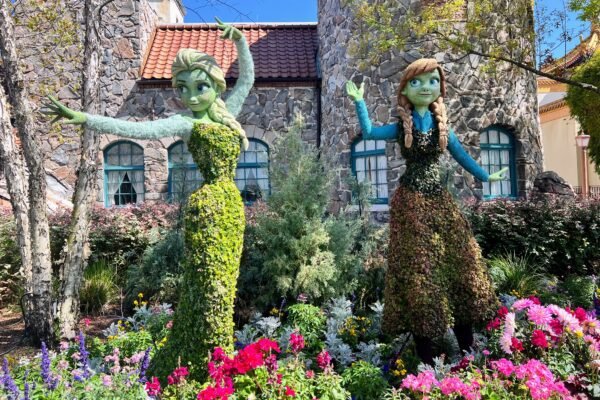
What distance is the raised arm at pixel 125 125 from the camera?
2.84m

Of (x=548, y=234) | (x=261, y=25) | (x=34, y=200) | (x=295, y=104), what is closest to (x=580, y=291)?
(x=548, y=234)

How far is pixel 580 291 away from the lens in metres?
5.66

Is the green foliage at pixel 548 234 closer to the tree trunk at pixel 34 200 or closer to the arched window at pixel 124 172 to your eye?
the tree trunk at pixel 34 200

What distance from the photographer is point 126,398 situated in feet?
8.58

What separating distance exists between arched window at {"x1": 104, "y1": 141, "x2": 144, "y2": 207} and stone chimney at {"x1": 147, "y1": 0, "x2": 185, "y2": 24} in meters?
4.30

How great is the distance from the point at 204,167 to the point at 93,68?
2618 millimetres

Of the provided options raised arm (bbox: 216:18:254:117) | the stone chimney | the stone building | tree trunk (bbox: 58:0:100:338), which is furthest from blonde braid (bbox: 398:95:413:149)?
the stone chimney

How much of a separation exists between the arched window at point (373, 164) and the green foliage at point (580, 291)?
425cm

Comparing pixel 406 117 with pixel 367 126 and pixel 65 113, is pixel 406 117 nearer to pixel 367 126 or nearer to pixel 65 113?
pixel 367 126

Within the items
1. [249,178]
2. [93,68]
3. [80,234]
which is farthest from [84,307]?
[249,178]

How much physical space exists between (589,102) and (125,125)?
37.8 feet

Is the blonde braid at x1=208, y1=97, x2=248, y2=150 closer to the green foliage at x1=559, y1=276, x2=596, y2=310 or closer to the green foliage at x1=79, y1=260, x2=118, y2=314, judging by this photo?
the green foliage at x1=79, y1=260, x2=118, y2=314

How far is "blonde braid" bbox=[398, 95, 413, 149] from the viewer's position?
3.58m

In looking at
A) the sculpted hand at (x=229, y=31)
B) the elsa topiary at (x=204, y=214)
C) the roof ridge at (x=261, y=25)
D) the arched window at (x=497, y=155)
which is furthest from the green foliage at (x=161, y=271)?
the roof ridge at (x=261, y=25)
